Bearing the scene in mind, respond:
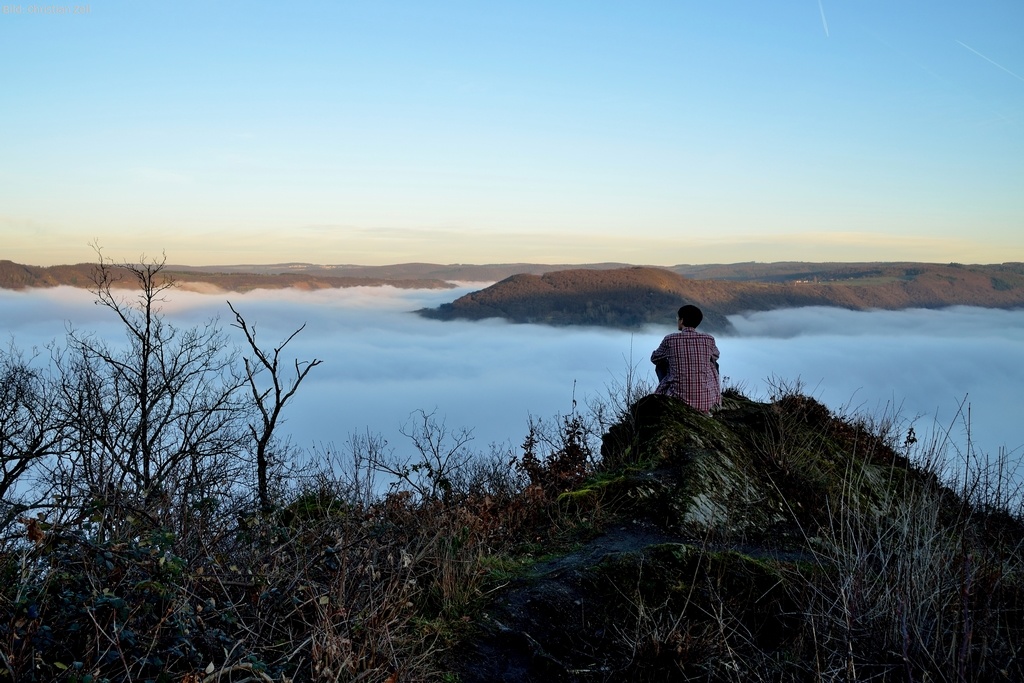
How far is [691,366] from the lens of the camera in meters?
9.09

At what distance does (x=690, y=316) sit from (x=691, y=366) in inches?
25.3

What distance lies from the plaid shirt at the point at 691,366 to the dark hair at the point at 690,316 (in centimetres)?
17

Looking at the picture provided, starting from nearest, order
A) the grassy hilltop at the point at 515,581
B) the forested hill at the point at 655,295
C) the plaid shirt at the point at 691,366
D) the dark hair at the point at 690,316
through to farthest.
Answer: the grassy hilltop at the point at 515,581 → the plaid shirt at the point at 691,366 → the dark hair at the point at 690,316 → the forested hill at the point at 655,295

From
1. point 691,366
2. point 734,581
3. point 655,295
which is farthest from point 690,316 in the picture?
point 655,295

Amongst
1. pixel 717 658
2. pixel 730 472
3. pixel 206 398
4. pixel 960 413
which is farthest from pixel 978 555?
pixel 206 398

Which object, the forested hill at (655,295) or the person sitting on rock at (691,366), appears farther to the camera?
the forested hill at (655,295)

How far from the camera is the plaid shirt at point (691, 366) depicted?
905 cm

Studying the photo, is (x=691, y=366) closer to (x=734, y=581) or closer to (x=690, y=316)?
(x=690, y=316)

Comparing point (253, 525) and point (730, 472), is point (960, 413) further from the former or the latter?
point (253, 525)

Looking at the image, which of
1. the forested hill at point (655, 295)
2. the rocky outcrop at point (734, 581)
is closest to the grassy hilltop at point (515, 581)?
the rocky outcrop at point (734, 581)

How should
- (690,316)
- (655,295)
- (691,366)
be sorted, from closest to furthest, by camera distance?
(691,366)
(690,316)
(655,295)

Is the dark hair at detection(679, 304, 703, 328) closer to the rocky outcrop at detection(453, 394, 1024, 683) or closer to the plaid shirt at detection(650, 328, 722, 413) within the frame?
the plaid shirt at detection(650, 328, 722, 413)

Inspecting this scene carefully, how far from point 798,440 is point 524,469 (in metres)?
3.14

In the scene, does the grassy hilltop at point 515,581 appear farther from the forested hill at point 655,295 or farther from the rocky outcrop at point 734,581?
the forested hill at point 655,295
